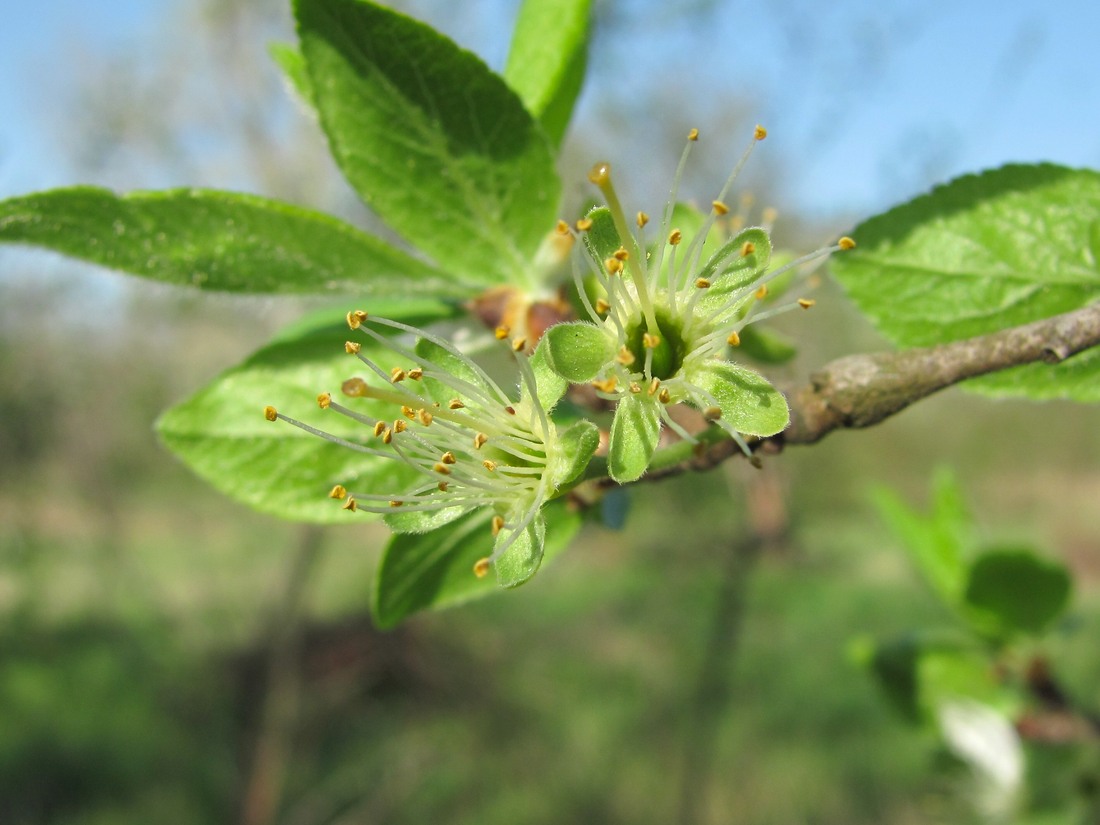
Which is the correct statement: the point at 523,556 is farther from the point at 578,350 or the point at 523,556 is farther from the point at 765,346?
the point at 765,346

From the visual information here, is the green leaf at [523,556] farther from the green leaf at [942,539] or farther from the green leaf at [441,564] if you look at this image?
the green leaf at [942,539]

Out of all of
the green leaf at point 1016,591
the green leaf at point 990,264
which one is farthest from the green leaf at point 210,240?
the green leaf at point 1016,591

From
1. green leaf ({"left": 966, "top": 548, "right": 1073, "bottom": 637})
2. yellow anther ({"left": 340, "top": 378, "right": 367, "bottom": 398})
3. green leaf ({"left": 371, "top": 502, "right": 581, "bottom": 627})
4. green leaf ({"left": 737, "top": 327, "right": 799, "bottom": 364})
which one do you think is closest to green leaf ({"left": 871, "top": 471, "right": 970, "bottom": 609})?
green leaf ({"left": 966, "top": 548, "right": 1073, "bottom": 637})

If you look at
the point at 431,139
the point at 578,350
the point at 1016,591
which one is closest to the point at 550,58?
the point at 431,139

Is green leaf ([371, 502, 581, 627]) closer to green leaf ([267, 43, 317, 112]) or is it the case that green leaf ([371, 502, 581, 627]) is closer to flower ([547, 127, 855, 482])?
flower ([547, 127, 855, 482])

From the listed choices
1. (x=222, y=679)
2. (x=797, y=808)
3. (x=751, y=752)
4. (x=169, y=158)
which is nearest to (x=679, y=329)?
(x=797, y=808)

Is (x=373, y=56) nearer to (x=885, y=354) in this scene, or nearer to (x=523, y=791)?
(x=885, y=354)
